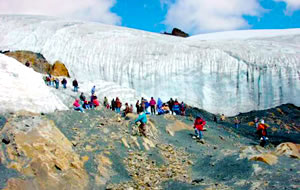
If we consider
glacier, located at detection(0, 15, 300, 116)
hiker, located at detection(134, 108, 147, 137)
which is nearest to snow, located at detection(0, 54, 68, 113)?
hiker, located at detection(134, 108, 147, 137)

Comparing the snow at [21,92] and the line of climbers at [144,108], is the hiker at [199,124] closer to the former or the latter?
the line of climbers at [144,108]

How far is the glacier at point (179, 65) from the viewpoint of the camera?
27703mm

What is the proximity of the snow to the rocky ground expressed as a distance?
1.95 feet

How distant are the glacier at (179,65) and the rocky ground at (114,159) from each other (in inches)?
471

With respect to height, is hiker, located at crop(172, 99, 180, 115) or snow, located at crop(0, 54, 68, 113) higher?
snow, located at crop(0, 54, 68, 113)

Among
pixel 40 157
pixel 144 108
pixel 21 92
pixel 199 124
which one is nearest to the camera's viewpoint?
pixel 40 157

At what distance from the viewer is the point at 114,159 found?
1095 cm

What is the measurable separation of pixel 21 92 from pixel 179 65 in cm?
1822

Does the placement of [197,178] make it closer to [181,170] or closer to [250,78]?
[181,170]

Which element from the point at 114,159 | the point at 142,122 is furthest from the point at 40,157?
the point at 142,122

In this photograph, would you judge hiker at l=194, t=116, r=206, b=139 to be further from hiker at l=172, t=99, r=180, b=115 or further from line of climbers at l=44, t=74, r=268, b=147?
hiker at l=172, t=99, r=180, b=115

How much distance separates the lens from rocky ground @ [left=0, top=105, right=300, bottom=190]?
30.0 feet

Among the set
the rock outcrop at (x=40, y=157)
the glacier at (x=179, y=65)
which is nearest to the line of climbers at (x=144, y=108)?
the rock outcrop at (x=40, y=157)

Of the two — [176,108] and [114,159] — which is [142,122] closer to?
[114,159]
